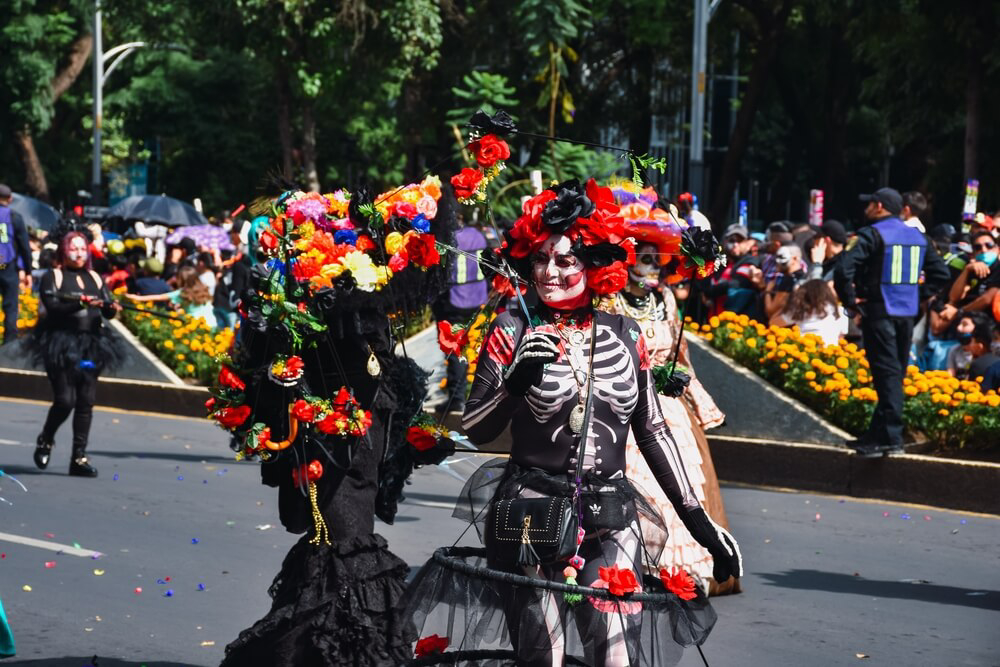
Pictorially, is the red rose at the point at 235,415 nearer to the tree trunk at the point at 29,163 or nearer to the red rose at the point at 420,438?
the red rose at the point at 420,438

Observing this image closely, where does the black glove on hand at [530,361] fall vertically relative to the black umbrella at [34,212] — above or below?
above

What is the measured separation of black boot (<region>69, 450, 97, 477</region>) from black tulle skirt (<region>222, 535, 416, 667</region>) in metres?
5.88

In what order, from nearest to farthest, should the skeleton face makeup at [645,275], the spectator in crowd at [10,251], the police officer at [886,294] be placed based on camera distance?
the skeleton face makeup at [645,275], the police officer at [886,294], the spectator in crowd at [10,251]

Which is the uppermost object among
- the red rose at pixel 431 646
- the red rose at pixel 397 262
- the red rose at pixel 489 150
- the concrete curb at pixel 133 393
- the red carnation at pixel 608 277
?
the red rose at pixel 489 150

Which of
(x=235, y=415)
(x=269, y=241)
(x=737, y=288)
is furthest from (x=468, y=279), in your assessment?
(x=235, y=415)

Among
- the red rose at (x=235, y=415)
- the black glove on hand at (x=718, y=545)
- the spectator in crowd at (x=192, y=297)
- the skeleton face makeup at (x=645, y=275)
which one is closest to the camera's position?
the black glove on hand at (x=718, y=545)

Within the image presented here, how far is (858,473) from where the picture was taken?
11758 mm

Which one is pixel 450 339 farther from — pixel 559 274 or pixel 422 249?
pixel 422 249

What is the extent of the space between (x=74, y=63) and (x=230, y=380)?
39231 millimetres

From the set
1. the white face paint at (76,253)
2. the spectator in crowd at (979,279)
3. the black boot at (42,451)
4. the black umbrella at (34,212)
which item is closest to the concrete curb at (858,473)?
the spectator in crowd at (979,279)

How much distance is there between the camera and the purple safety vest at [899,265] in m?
11.6

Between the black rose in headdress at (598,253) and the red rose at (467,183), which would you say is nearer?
the black rose in headdress at (598,253)

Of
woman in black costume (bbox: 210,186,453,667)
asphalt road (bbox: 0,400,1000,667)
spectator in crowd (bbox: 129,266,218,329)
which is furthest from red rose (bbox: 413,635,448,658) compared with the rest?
spectator in crowd (bbox: 129,266,218,329)

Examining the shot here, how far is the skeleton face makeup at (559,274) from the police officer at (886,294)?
6856mm
